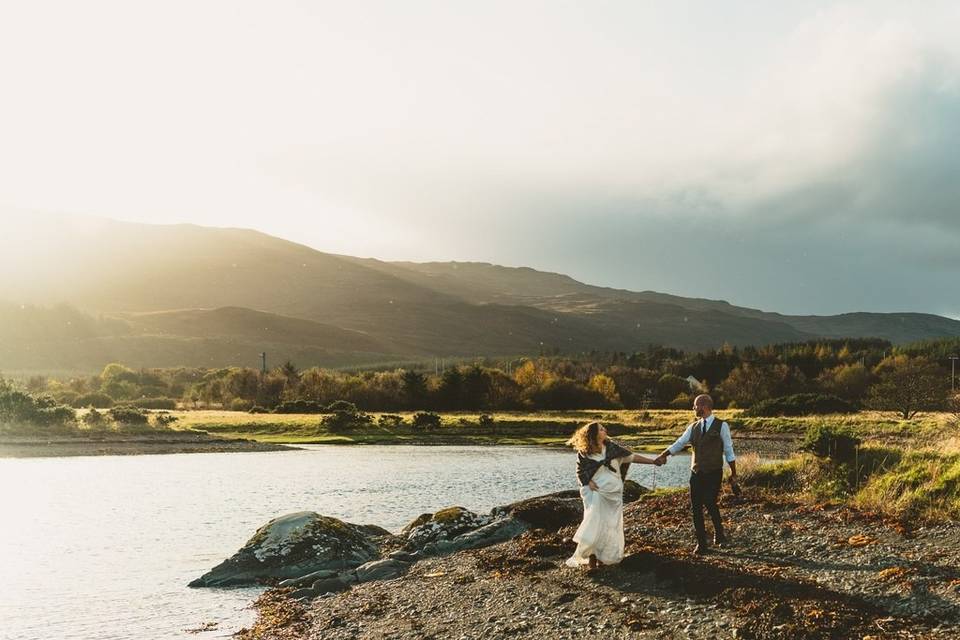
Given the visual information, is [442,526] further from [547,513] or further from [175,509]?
[175,509]

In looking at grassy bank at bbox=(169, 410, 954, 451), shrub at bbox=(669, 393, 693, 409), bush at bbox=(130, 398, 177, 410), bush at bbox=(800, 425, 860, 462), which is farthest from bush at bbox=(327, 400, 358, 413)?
bush at bbox=(800, 425, 860, 462)

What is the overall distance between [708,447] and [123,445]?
69069 millimetres

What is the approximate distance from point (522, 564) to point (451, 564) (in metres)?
3.11

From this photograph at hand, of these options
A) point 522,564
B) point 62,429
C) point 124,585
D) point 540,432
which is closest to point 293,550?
point 124,585

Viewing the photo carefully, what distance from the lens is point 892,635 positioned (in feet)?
37.8

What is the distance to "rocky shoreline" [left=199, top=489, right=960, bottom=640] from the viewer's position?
12.7 metres

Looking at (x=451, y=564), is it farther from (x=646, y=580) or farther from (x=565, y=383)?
(x=565, y=383)

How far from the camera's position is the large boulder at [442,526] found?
81.5 feet

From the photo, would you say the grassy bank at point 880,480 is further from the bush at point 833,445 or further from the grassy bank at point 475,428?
the grassy bank at point 475,428

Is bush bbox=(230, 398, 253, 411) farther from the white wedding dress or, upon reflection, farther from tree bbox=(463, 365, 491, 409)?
the white wedding dress

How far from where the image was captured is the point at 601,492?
16.0 meters

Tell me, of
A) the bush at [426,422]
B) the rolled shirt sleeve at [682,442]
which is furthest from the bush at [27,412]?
the rolled shirt sleeve at [682,442]

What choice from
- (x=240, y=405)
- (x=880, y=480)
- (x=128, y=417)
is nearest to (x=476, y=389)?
(x=240, y=405)

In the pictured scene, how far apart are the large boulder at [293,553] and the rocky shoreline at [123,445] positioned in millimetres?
50597
